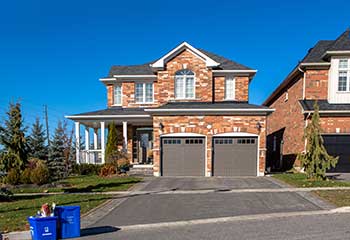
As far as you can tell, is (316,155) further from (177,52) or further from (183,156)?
(177,52)

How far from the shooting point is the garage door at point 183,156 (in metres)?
15.7

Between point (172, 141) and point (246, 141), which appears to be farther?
point (172, 141)

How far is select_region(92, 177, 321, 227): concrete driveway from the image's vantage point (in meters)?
7.28

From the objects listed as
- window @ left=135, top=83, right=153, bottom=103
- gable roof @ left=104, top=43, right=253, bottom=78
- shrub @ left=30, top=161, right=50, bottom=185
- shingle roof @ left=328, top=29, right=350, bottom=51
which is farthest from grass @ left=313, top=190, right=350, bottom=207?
window @ left=135, top=83, right=153, bottom=103

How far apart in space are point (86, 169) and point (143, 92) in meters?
7.35

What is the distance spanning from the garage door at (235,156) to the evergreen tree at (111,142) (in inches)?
283

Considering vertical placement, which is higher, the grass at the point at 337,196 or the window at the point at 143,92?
the window at the point at 143,92

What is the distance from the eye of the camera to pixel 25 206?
868 cm

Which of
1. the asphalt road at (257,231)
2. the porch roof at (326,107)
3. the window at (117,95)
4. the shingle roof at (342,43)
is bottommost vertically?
the asphalt road at (257,231)

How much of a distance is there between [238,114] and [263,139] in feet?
6.99

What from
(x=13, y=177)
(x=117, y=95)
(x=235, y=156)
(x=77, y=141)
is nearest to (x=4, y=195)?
(x=13, y=177)

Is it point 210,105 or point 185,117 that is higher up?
point 210,105

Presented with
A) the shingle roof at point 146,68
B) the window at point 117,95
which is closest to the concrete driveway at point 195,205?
the shingle roof at point 146,68

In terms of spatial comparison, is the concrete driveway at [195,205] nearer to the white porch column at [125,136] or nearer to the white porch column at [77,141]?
the white porch column at [125,136]
